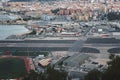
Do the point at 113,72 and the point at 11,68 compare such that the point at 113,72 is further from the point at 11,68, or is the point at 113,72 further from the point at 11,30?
the point at 11,30

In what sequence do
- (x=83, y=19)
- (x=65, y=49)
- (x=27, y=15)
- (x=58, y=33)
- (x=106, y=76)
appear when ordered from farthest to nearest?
(x=27, y=15) → (x=83, y=19) → (x=58, y=33) → (x=65, y=49) → (x=106, y=76)

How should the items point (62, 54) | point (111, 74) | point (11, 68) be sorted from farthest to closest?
point (62, 54)
point (11, 68)
point (111, 74)

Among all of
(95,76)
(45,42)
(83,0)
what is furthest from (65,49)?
(83,0)

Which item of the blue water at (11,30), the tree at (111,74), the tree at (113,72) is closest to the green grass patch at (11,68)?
the tree at (111,74)

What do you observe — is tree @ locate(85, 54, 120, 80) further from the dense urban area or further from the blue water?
the blue water

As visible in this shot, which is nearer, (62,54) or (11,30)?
(62,54)

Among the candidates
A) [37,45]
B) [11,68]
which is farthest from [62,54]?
[11,68]

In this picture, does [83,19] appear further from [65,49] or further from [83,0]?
[83,0]
